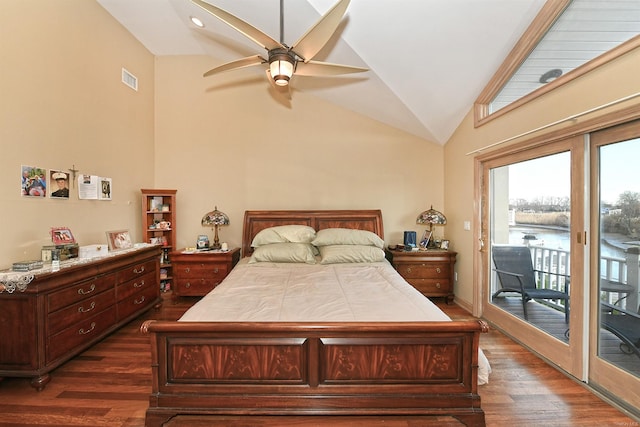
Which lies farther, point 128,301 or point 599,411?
point 128,301

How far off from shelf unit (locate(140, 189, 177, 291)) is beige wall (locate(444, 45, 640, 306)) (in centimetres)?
401

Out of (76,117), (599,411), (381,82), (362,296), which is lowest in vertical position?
(599,411)

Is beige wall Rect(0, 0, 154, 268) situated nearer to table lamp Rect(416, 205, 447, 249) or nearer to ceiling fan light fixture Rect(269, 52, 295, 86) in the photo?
ceiling fan light fixture Rect(269, 52, 295, 86)

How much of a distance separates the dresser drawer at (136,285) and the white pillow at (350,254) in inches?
83.8

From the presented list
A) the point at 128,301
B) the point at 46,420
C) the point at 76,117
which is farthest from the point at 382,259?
the point at 76,117

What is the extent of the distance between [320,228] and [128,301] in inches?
96.7

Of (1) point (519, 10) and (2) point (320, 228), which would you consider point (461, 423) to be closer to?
(2) point (320, 228)

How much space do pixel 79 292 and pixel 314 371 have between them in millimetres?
2179

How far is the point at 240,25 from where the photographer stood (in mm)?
1900

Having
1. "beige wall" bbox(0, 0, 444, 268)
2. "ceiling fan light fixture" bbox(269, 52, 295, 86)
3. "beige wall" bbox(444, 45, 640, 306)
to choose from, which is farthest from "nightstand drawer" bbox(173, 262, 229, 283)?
"beige wall" bbox(444, 45, 640, 306)

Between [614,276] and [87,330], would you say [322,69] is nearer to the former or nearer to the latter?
[614,276]

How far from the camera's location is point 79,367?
240 cm

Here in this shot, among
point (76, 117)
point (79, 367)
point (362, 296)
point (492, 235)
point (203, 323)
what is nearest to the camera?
point (203, 323)

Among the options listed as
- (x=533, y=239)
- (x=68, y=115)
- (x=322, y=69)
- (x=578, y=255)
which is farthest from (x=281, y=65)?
(x=533, y=239)
